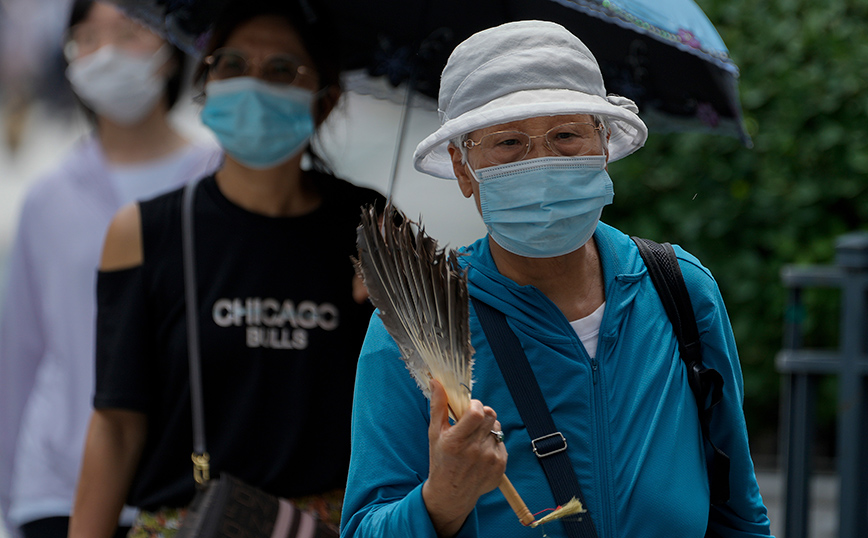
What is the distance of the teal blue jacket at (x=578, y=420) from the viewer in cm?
184

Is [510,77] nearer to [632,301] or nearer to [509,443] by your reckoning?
[632,301]

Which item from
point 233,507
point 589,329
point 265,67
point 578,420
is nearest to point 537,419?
point 578,420

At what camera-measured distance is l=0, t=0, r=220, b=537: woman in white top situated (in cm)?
360

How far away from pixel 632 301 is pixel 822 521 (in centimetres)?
500

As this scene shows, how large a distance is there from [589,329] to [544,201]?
0.90 ft

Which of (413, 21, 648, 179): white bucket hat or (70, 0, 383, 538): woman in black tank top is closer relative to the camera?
(413, 21, 648, 179): white bucket hat

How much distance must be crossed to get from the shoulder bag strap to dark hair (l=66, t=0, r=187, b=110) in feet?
6.02

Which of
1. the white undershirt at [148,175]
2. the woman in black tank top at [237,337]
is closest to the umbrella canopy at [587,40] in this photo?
the woman in black tank top at [237,337]

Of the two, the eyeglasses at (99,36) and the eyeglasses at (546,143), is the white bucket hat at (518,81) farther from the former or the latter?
the eyeglasses at (99,36)

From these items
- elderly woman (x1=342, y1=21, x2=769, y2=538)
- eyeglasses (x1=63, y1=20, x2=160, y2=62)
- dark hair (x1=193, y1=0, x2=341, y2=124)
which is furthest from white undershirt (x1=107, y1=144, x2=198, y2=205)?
elderly woman (x1=342, y1=21, x2=769, y2=538)

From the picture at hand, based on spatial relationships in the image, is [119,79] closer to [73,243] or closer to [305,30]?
[73,243]

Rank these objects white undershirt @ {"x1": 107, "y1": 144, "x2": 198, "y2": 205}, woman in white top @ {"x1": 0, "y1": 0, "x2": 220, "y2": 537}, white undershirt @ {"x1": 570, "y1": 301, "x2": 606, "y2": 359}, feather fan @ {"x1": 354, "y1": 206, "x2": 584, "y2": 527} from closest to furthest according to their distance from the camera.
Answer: feather fan @ {"x1": 354, "y1": 206, "x2": 584, "y2": 527} → white undershirt @ {"x1": 570, "y1": 301, "x2": 606, "y2": 359} → woman in white top @ {"x1": 0, "y1": 0, "x2": 220, "y2": 537} → white undershirt @ {"x1": 107, "y1": 144, "x2": 198, "y2": 205}

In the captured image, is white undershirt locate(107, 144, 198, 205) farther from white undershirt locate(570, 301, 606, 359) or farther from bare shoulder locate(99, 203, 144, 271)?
white undershirt locate(570, 301, 606, 359)

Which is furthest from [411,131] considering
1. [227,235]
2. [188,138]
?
[188,138]
